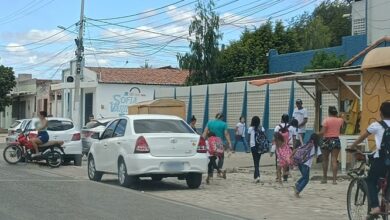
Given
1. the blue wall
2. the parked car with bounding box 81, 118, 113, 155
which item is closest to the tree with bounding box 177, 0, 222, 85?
the blue wall

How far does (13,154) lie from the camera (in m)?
21.6

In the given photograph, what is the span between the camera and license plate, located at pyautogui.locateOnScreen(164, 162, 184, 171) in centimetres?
1374

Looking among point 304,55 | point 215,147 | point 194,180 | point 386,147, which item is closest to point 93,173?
point 194,180

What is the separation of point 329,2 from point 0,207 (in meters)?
61.2

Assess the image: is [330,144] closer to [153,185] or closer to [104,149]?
[153,185]

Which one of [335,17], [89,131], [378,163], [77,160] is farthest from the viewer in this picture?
[335,17]

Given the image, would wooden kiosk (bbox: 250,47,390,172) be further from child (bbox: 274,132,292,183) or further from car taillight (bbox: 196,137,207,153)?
car taillight (bbox: 196,137,207,153)

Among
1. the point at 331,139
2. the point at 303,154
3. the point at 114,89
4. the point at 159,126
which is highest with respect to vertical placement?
the point at 114,89

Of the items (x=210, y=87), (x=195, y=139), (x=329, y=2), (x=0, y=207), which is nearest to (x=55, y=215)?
(x=0, y=207)

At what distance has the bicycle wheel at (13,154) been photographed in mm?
21500

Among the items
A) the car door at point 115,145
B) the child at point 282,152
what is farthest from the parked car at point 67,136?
the child at point 282,152

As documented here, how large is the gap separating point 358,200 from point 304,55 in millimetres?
24818

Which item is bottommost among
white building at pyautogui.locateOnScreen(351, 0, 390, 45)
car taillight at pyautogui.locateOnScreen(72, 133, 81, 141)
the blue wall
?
car taillight at pyautogui.locateOnScreen(72, 133, 81, 141)

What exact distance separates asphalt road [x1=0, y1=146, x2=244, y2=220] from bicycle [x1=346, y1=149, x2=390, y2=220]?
2.14 metres
